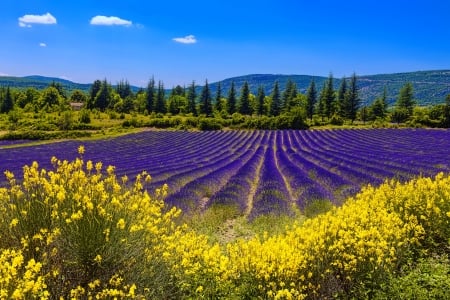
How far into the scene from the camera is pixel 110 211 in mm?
3908

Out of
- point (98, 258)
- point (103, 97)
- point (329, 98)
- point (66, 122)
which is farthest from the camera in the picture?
point (103, 97)

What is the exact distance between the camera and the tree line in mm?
69688

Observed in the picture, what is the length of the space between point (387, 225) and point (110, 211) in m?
3.24

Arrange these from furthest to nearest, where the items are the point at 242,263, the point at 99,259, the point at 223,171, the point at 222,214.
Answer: the point at 223,171
the point at 222,214
the point at 242,263
the point at 99,259

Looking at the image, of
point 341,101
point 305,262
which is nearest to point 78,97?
point 341,101

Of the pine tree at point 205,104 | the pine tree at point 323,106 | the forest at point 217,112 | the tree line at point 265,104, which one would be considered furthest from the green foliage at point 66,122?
the pine tree at point 323,106

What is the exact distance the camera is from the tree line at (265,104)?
69.7 m

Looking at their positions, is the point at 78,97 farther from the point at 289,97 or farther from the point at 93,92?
the point at 289,97

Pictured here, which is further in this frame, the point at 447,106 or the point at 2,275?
the point at 447,106

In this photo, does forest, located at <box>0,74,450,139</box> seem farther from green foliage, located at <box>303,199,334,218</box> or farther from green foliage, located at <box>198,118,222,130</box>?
green foliage, located at <box>303,199,334,218</box>

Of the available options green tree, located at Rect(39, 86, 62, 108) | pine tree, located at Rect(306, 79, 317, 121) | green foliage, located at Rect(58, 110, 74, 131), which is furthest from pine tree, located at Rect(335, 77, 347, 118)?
green tree, located at Rect(39, 86, 62, 108)

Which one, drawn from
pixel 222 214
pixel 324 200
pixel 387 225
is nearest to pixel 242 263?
pixel 387 225

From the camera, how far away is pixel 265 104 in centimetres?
8262

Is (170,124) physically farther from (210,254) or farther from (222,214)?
(210,254)
